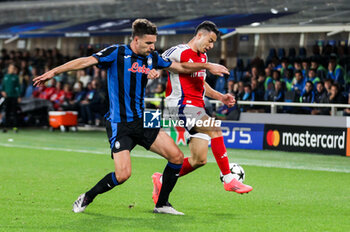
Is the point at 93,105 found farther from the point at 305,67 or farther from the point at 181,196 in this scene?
the point at 181,196

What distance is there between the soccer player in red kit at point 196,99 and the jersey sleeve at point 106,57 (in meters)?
1.29

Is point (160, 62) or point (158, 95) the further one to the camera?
point (158, 95)

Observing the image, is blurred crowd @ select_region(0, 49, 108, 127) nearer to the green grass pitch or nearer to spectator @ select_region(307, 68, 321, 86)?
spectator @ select_region(307, 68, 321, 86)

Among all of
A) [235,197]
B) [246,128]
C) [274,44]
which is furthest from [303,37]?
[235,197]

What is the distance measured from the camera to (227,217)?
712cm

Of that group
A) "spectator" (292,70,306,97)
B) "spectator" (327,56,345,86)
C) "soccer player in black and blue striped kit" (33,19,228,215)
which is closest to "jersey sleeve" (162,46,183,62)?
"soccer player in black and blue striped kit" (33,19,228,215)

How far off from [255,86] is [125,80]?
11707mm

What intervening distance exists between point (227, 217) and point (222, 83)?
12.6 meters

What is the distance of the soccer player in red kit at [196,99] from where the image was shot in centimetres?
792

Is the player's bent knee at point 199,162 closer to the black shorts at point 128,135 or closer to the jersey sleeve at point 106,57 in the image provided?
the black shorts at point 128,135

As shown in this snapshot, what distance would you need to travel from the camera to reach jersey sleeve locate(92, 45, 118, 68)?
6758 millimetres

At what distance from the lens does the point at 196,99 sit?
26.8ft

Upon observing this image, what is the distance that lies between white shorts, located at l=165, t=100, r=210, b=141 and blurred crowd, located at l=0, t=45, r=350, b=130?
8096 mm

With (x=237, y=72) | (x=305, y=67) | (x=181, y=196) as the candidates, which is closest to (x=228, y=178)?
(x=181, y=196)
